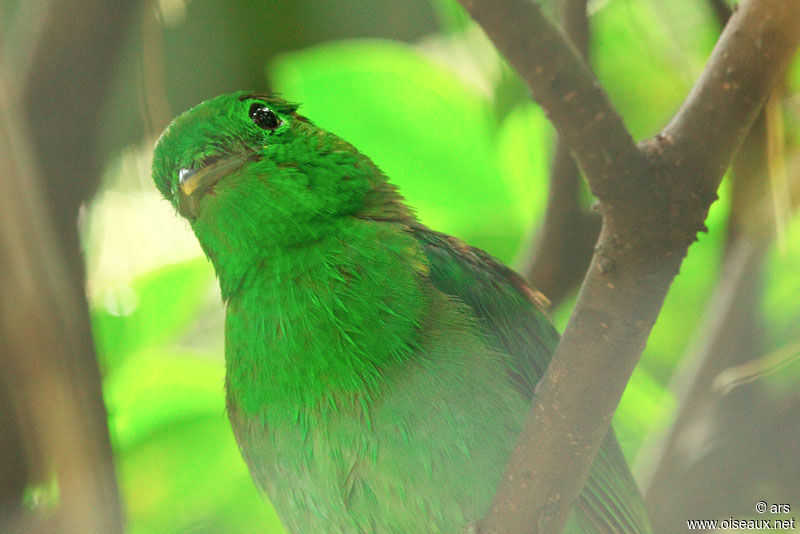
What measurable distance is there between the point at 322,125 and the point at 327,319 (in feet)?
2.71

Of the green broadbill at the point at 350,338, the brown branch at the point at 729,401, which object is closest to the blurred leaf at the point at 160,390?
the green broadbill at the point at 350,338

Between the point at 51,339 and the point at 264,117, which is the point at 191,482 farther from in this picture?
the point at 264,117

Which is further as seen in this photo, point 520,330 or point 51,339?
point 520,330

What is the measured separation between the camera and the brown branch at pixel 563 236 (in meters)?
2.89

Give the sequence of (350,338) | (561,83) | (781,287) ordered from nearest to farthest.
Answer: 1. (561,83)
2. (350,338)
3. (781,287)

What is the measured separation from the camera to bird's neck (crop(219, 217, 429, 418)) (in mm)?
2188

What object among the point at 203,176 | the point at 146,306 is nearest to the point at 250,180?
the point at 203,176

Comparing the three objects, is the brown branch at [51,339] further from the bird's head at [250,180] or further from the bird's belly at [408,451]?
the bird's belly at [408,451]

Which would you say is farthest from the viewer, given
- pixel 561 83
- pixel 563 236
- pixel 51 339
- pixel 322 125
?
pixel 563 236

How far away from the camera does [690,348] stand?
2.98m

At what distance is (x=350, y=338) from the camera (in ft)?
7.21

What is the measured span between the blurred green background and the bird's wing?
1.28 feet

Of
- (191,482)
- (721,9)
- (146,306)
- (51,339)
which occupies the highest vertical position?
(721,9)

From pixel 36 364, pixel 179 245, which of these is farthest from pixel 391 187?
pixel 36 364
